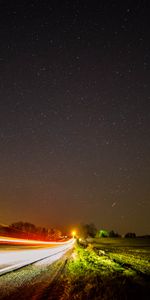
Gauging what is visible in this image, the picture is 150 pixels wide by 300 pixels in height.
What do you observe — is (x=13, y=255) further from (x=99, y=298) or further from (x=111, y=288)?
(x=99, y=298)

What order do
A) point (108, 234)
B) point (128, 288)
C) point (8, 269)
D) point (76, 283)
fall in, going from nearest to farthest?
1. point (128, 288)
2. point (76, 283)
3. point (8, 269)
4. point (108, 234)

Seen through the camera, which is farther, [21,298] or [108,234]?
[108,234]

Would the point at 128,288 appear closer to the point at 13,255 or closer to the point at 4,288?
the point at 4,288

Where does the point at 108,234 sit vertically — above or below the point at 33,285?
below

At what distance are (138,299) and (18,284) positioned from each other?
4.04 metres

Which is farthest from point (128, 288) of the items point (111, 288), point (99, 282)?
point (99, 282)

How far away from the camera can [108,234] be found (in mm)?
158625

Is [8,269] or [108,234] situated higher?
[8,269]

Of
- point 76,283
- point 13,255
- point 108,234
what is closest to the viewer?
point 76,283

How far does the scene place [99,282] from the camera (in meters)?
12.0

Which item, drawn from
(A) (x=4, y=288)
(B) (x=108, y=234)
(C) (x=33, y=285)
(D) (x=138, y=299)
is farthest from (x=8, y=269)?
(B) (x=108, y=234)

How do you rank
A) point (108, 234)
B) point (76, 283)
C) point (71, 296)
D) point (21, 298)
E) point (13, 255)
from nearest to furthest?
1. point (21, 298)
2. point (71, 296)
3. point (76, 283)
4. point (13, 255)
5. point (108, 234)

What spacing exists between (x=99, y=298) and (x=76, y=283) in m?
3.19

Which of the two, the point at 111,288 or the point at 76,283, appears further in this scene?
the point at 76,283
